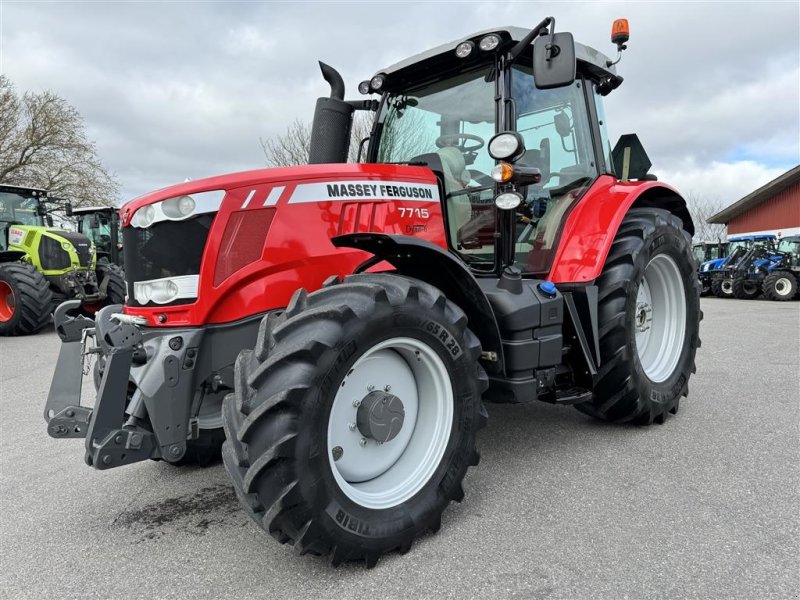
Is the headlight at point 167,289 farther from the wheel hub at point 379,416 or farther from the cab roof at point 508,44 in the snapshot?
the cab roof at point 508,44

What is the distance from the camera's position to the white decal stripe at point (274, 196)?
236 cm

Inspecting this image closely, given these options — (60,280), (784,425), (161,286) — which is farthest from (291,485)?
(60,280)

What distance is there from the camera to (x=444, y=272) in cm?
254

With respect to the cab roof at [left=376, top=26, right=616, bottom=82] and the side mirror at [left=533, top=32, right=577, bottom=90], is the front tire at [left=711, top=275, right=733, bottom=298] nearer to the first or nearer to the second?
the cab roof at [left=376, top=26, right=616, bottom=82]

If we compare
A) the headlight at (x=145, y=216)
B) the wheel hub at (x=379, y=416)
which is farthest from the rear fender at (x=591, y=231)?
the headlight at (x=145, y=216)

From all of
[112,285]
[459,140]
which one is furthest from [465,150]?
[112,285]

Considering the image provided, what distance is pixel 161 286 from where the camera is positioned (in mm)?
2348

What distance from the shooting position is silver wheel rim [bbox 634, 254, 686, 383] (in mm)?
3742

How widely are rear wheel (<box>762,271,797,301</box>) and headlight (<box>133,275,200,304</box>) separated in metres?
17.4

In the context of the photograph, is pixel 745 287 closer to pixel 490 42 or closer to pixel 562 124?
pixel 562 124

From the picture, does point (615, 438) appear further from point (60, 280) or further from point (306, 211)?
point (60, 280)

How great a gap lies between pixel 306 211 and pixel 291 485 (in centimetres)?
118

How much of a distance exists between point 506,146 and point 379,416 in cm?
138

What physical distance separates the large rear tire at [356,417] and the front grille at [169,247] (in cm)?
46
